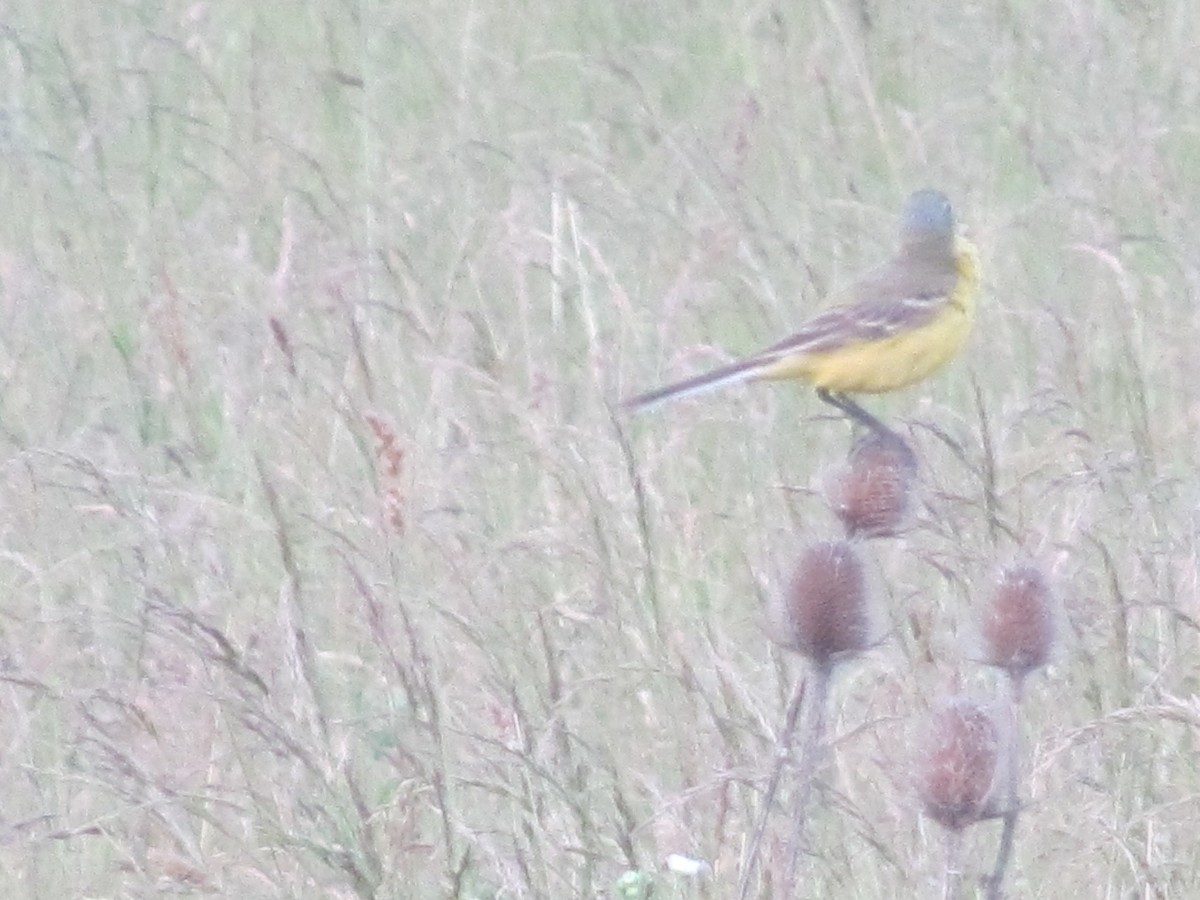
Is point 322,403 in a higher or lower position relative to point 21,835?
higher

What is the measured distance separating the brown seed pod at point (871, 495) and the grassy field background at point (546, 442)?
0.16 meters

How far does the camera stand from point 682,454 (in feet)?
15.1

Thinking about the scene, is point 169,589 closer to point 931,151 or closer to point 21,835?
point 21,835

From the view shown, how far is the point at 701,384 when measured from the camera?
4.14 metres

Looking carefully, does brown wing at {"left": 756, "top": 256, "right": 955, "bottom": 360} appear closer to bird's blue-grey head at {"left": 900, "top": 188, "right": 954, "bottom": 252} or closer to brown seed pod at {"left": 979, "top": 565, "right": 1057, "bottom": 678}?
bird's blue-grey head at {"left": 900, "top": 188, "right": 954, "bottom": 252}

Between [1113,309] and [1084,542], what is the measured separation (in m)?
0.87

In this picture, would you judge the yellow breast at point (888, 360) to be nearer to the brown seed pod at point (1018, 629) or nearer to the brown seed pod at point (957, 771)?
the brown seed pod at point (1018, 629)

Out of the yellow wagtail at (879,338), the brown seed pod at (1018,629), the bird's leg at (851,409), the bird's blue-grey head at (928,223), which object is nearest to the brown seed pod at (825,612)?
the brown seed pod at (1018,629)

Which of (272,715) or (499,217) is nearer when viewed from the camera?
(272,715)

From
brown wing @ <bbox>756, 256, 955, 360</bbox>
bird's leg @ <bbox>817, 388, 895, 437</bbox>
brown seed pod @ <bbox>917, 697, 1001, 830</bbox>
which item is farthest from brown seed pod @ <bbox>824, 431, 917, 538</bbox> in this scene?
brown wing @ <bbox>756, 256, 955, 360</bbox>

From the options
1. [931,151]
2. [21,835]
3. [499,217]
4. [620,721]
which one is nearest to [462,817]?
[620,721]

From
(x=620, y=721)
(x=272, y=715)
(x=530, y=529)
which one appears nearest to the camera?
(x=272, y=715)

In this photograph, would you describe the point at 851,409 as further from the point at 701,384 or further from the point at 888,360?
the point at 701,384

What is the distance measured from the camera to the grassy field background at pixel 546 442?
137 inches
